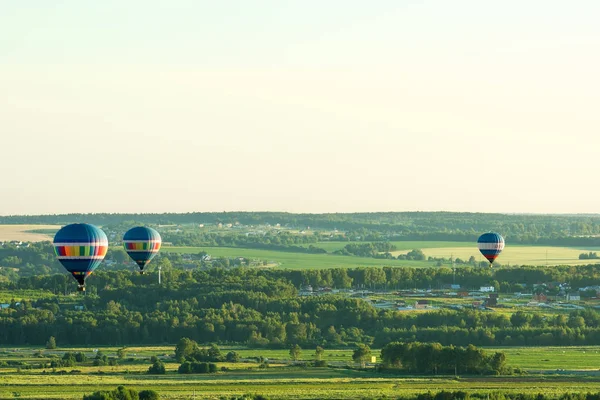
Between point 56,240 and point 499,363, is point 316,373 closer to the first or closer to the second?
point 499,363

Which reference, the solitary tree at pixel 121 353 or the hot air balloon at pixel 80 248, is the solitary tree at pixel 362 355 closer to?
the solitary tree at pixel 121 353

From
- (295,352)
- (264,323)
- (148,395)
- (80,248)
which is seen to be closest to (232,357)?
(295,352)

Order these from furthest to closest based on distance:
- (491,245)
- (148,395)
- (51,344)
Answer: (491,245)
(51,344)
(148,395)

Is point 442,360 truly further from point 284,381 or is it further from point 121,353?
point 121,353

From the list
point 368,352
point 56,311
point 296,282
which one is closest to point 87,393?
point 368,352

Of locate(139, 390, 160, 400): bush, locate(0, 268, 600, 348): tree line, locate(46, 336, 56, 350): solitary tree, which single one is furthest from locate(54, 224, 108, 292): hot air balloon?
locate(0, 268, 600, 348): tree line

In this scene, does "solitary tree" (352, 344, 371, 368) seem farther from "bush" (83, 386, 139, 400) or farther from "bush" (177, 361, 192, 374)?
"bush" (83, 386, 139, 400)
